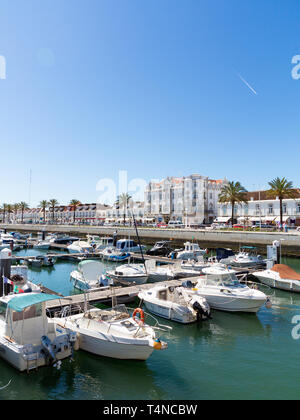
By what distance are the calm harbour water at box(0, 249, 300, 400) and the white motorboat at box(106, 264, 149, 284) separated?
10.2 metres

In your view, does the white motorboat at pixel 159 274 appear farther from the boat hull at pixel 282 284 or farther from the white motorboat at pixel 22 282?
the white motorboat at pixel 22 282

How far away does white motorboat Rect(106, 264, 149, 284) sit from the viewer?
2661cm

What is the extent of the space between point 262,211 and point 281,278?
60504mm

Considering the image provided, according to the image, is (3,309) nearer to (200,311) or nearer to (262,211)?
(200,311)

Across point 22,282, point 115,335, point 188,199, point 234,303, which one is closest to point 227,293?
point 234,303

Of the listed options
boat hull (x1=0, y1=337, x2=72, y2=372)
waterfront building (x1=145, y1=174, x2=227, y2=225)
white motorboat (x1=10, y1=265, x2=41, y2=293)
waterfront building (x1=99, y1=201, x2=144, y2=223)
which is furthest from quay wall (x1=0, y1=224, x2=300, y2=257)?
boat hull (x1=0, y1=337, x2=72, y2=372)

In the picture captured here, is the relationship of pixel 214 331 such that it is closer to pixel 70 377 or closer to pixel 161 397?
pixel 161 397

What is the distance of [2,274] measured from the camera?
19094 millimetres

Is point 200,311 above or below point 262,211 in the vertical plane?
below

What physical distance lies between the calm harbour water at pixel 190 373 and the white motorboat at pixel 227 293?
2.28 meters

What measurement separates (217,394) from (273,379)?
2697 mm

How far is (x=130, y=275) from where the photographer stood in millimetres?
26812

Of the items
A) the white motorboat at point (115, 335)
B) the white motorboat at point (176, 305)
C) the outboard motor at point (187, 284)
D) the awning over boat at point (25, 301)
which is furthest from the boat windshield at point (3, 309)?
the outboard motor at point (187, 284)

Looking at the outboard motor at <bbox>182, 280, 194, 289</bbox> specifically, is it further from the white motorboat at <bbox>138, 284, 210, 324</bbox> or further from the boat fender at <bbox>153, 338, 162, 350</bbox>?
the boat fender at <bbox>153, 338, 162, 350</bbox>
